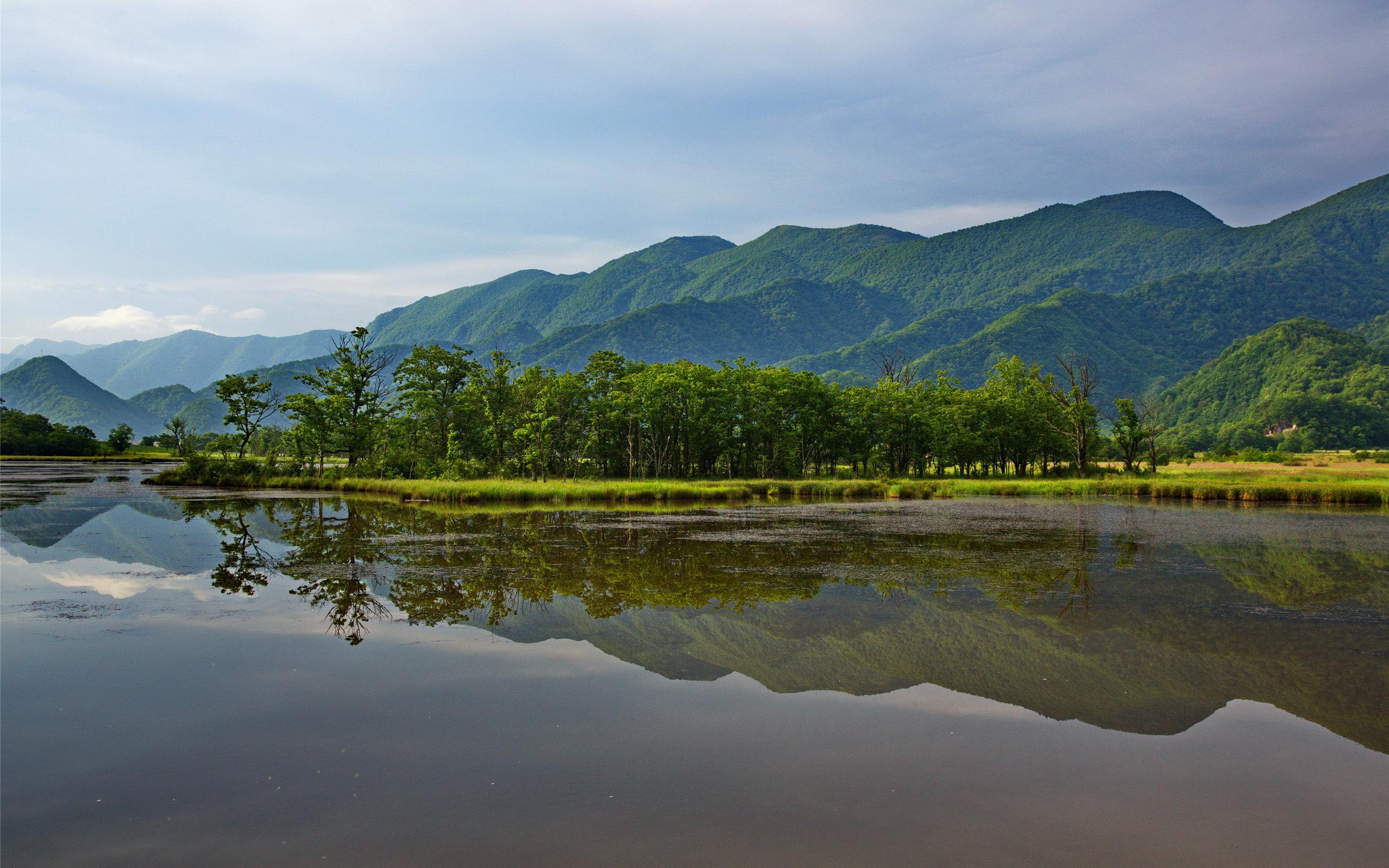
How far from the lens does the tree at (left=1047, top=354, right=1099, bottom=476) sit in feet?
209

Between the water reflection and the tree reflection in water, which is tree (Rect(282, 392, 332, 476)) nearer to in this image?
the water reflection

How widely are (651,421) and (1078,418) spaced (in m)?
36.4

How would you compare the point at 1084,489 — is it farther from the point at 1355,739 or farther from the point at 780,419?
the point at 1355,739

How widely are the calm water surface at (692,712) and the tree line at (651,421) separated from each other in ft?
119

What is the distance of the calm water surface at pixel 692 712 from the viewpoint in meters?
5.66

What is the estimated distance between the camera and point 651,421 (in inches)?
2319

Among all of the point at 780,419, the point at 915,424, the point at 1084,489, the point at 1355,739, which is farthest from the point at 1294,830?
the point at 915,424

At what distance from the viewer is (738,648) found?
10812 millimetres

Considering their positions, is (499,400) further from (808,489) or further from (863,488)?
(863,488)

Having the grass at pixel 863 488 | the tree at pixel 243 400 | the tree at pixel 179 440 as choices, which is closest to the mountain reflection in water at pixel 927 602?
the grass at pixel 863 488

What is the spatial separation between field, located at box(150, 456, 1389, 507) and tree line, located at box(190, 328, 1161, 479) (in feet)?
14.8

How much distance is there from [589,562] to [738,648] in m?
8.57

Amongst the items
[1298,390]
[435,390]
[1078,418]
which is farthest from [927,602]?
[1298,390]

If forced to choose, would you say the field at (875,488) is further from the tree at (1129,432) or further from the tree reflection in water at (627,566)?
the tree reflection in water at (627,566)
